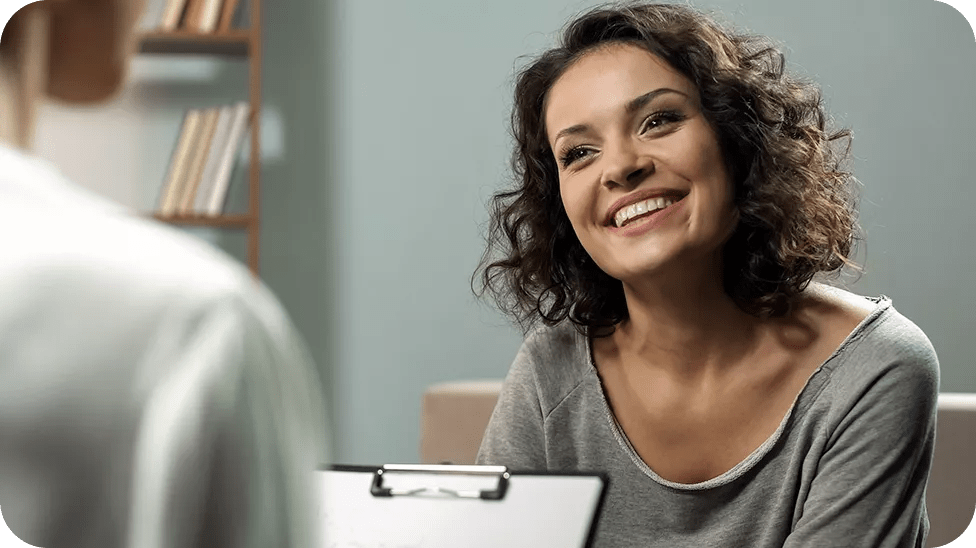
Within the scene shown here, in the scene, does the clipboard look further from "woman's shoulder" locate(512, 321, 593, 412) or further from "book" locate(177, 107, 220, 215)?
"book" locate(177, 107, 220, 215)

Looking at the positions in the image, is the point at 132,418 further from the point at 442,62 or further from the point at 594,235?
the point at 442,62

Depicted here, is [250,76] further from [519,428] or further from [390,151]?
[519,428]

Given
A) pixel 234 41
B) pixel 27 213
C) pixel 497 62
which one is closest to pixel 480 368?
pixel 497 62

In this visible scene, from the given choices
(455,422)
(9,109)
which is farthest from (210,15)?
(9,109)

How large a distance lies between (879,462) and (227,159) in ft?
6.09

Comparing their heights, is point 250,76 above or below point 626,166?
below

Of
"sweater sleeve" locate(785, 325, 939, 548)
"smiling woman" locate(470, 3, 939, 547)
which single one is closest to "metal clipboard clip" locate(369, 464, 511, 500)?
"smiling woman" locate(470, 3, 939, 547)

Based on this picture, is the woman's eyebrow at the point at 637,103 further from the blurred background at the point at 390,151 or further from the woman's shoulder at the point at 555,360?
the blurred background at the point at 390,151

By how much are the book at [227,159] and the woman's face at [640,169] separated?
1.44 meters

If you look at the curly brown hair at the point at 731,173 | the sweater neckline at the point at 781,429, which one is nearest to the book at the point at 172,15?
the curly brown hair at the point at 731,173

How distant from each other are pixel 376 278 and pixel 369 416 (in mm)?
363

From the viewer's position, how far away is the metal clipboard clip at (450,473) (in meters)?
0.97

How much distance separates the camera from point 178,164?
8.29 ft

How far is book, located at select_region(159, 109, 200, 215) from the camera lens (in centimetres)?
249
